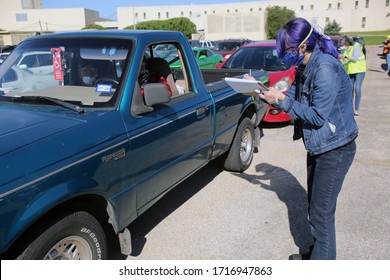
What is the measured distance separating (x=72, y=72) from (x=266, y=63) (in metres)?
5.67

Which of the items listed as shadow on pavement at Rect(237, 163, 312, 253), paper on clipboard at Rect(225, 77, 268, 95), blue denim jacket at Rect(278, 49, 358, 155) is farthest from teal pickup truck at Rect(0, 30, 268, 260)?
shadow on pavement at Rect(237, 163, 312, 253)

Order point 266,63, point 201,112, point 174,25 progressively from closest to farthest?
point 201,112
point 266,63
point 174,25

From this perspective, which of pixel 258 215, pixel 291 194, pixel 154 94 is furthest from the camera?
pixel 291 194

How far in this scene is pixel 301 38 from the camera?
249cm

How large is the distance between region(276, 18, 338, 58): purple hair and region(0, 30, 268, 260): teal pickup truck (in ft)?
3.35

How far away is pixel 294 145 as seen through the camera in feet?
22.7

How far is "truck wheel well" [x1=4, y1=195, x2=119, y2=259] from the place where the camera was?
2.09 metres

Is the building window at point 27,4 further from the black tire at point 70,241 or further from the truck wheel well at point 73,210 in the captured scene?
the black tire at point 70,241

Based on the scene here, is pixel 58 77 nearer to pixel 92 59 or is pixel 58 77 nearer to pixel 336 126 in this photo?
pixel 92 59

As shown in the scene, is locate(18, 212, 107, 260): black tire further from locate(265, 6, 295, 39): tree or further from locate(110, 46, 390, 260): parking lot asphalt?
locate(265, 6, 295, 39): tree

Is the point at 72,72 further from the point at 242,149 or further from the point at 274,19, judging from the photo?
the point at 274,19

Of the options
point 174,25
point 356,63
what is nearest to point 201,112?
point 356,63

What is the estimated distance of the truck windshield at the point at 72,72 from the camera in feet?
9.95

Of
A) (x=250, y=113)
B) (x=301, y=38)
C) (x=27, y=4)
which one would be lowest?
(x=250, y=113)
